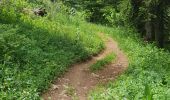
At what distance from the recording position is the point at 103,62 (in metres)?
17.0

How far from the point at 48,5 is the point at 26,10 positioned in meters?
4.14

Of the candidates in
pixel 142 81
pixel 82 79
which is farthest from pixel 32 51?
pixel 142 81

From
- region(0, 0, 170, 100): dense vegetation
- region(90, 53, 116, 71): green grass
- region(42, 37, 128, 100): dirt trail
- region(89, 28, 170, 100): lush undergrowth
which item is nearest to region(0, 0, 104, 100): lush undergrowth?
region(0, 0, 170, 100): dense vegetation

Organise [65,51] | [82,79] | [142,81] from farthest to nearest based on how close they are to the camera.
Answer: [65,51], [82,79], [142,81]

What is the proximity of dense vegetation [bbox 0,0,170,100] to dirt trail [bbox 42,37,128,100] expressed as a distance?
330 millimetres

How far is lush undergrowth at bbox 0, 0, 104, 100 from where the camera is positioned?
36.5 ft

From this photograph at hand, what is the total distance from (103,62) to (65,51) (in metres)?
1.85

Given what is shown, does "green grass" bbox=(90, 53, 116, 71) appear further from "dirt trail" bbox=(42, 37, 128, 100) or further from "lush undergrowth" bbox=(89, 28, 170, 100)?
"lush undergrowth" bbox=(89, 28, 170, 100)

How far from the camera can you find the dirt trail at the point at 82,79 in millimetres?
11898

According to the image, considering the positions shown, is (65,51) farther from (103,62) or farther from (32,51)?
(32,51)

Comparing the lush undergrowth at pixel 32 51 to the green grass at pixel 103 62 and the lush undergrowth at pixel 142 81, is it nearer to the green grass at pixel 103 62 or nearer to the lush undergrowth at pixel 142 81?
the green grass at pixel 103 62

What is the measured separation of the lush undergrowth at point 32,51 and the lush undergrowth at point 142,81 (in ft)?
6.46

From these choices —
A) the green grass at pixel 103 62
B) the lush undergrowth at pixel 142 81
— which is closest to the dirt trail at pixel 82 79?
the green grass at pixel 103 62

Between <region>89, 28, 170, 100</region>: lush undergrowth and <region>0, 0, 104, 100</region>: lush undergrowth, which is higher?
<region>0, 0, 104, 100</region>: lush undergrowth
